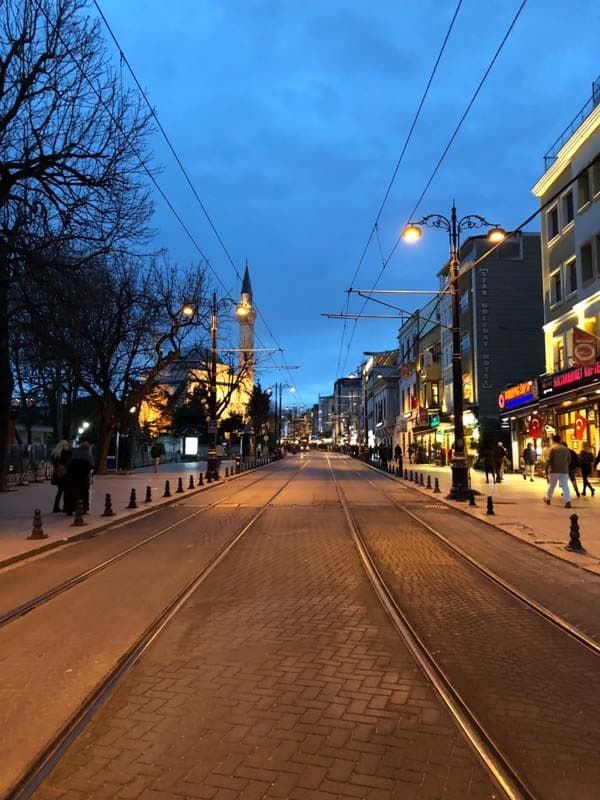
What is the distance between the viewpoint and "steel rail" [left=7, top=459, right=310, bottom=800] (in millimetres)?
3635

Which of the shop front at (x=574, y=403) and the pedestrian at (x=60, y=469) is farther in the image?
the shop front at (x=574, y=403)

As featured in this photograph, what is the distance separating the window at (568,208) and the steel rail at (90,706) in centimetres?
2517

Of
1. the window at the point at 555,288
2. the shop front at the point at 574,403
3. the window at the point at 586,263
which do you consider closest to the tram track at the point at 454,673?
the shop front at the point at 574,403

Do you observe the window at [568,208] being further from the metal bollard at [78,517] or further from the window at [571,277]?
the metal bollard at [78,517]

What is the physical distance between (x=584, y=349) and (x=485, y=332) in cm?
2126

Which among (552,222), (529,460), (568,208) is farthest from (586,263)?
(529,460)

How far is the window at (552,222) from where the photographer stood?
2944cm

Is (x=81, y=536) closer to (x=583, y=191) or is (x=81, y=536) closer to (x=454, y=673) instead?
(x=454, y=673)

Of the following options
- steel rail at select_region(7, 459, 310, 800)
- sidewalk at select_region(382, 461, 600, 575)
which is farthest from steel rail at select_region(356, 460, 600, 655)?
steel rail at select_region(7, 459, 310, 800)

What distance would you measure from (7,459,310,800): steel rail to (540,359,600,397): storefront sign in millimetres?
18199

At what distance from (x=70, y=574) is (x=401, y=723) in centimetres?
653

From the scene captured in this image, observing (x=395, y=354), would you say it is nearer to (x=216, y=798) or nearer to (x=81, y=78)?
(x=81, y=78)

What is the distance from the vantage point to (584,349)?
19797 millimetres

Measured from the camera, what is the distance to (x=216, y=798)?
342 cm
